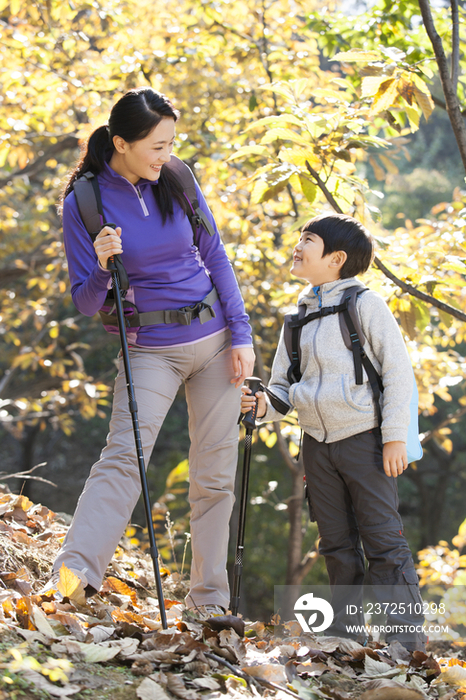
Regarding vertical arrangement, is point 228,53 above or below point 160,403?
above

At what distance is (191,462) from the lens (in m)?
2.63

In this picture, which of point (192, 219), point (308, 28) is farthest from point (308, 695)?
point (308, 28)

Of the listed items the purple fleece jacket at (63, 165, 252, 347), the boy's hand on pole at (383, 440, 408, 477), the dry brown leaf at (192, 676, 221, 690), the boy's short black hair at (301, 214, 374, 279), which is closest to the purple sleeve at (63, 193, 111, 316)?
the purple fleece jacket at (63, 165, 252, 347)

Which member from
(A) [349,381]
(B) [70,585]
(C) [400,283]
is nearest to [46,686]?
(B) [70,585]

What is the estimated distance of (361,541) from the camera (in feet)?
8.41

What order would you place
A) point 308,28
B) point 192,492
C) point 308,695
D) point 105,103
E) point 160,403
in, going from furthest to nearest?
point 105,103, point 308,28, point 192,492, point 160,403, point 308,695

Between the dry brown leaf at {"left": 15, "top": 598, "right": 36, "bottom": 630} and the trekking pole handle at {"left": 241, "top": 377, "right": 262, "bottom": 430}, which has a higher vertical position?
the trekking pole handle at {"left": 241, "top": 377, "right": 262, "bottom": 430}

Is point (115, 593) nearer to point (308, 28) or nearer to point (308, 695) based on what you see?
point (308, 695)

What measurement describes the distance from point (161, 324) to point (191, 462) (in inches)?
23.2

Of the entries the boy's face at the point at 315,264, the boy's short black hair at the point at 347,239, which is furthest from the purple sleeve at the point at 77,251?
the boy's short black hair at the point at 347,239

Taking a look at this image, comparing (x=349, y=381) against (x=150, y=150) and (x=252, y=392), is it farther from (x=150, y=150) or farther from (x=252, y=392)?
(x=150, y=150)

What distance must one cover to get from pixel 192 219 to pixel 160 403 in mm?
755

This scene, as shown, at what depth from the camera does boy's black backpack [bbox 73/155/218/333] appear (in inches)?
94.0

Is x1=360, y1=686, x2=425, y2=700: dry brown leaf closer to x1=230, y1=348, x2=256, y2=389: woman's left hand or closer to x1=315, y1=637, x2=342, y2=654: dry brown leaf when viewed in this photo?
x1=315, y1=637, x2=342, y2=654: dry brown leaf
